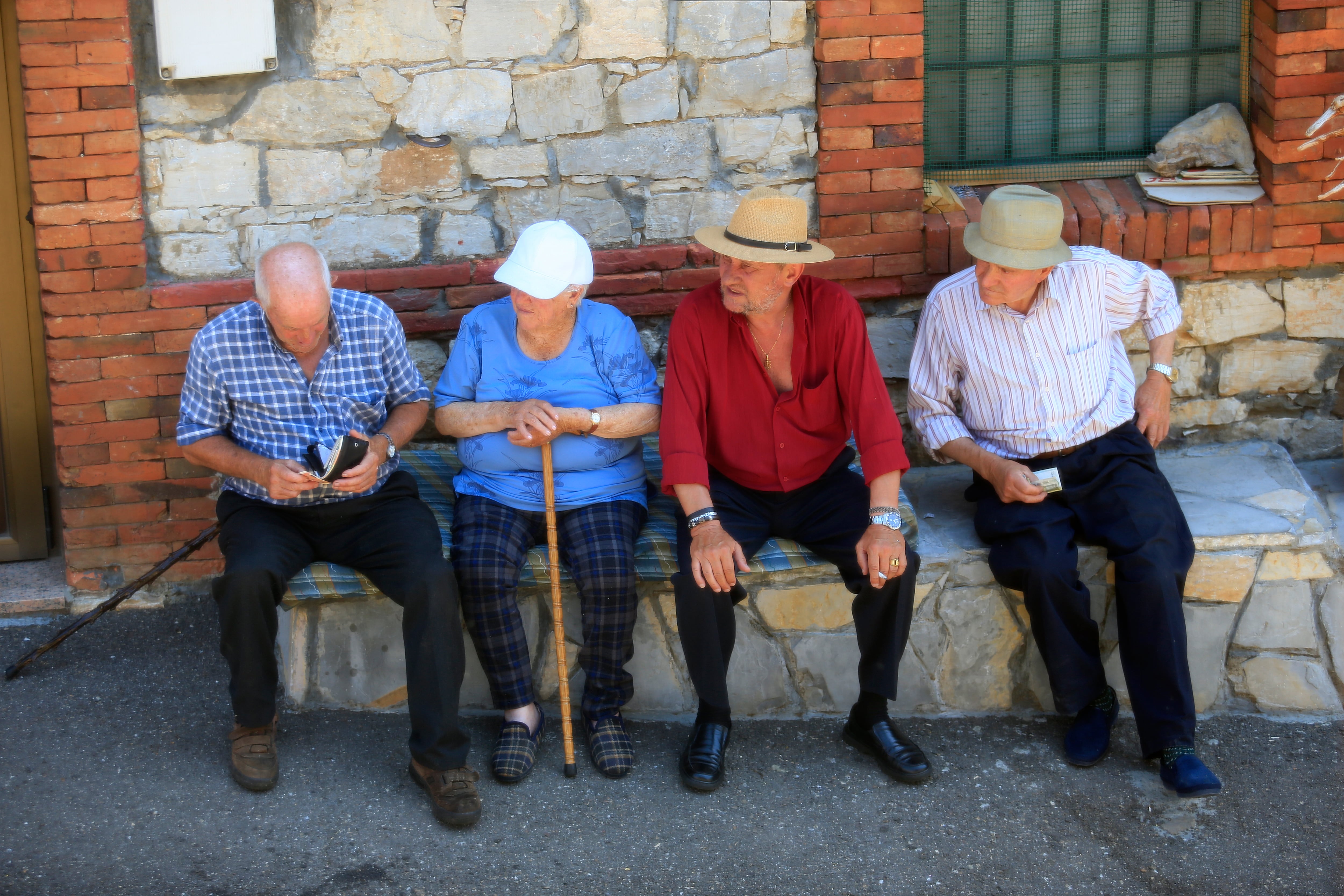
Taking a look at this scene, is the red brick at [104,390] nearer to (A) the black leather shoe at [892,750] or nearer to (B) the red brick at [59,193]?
(B) the red brick at [59,193]

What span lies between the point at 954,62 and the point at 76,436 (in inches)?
126

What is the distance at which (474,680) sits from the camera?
139 inches

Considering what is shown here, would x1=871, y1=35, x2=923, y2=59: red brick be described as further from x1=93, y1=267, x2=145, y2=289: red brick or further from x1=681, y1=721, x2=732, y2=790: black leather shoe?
x1=93, y1=267, x2=145, y2=289: red brick

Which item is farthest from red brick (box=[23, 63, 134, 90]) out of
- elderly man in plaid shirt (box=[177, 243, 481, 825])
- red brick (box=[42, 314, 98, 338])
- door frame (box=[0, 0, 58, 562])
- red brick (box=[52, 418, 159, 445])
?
red brick (box=[52, 418, 159, 445])

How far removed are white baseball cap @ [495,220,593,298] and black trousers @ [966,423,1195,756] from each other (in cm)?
136

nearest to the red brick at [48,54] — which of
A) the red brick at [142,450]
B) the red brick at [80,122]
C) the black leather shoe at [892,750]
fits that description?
the red brick at [80,122]

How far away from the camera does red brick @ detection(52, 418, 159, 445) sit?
391cm

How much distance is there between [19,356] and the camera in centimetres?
414

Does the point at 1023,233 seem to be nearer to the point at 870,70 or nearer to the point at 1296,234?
the point at 870,70

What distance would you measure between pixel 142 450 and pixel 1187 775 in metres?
3.29

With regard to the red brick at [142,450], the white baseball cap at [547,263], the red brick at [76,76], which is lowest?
the red brick at [142,450]

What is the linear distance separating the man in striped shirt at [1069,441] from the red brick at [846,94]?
2.15ft

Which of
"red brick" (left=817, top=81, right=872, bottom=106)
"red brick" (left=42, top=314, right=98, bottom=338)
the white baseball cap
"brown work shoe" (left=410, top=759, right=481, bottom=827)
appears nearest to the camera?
"brown work shoe" (left=410, top=759, right=481, bottom=827)

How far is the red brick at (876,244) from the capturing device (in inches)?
159
